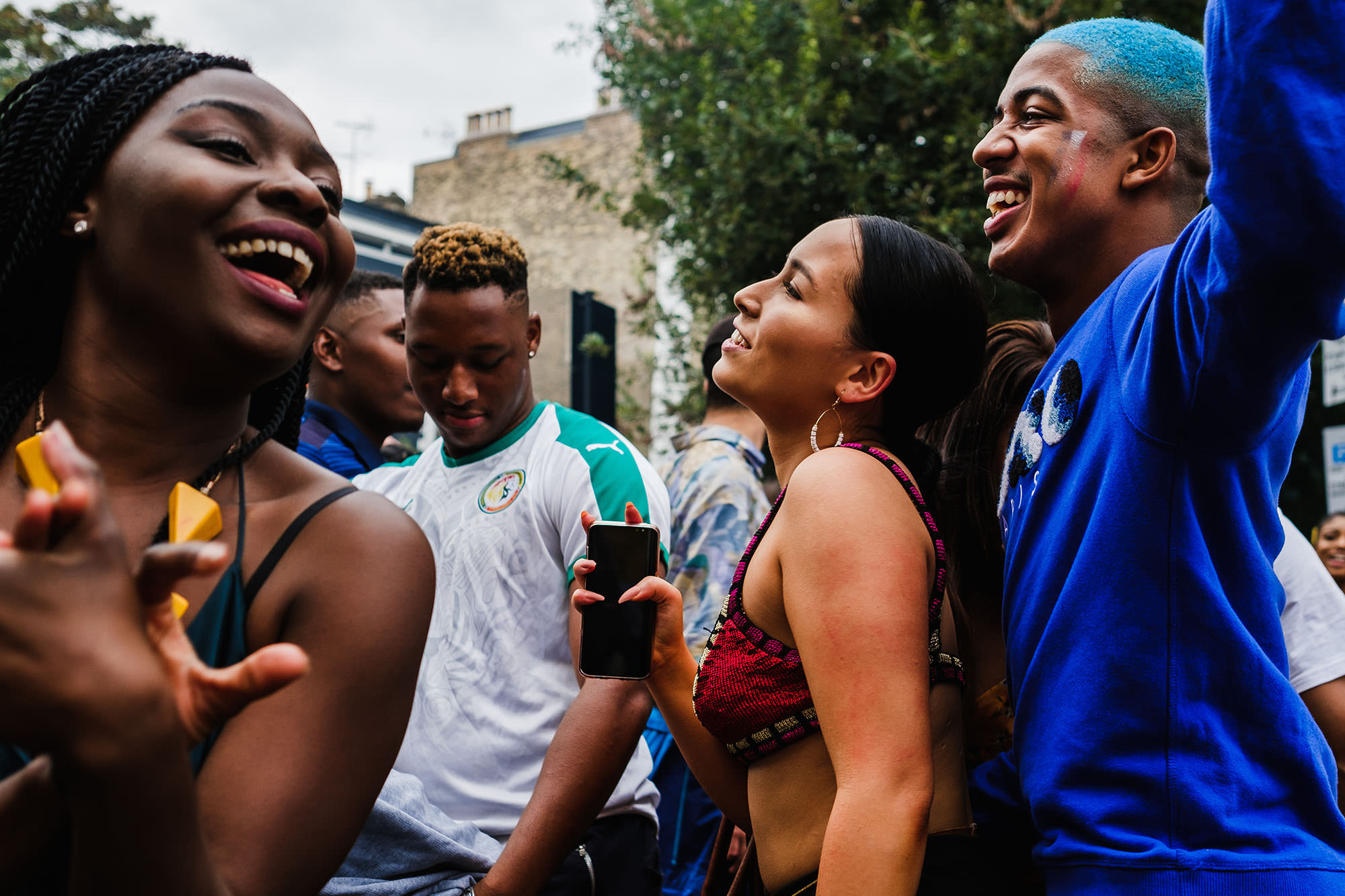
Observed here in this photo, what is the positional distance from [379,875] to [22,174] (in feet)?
4.65

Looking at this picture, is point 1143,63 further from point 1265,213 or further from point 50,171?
point 50,171

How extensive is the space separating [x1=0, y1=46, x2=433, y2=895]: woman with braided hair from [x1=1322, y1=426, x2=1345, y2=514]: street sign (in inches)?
270

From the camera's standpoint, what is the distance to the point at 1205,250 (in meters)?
1.37

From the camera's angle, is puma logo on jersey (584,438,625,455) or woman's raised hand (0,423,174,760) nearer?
woman's raised hand (0,423,174,760)

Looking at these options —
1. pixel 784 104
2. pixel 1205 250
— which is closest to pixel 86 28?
pixel 784 104

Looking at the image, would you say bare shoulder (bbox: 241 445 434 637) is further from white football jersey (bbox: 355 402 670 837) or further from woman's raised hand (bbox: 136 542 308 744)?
white football jersey (bbox: 355 402 670 837)

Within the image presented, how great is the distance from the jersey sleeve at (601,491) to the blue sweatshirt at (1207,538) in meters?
1.20

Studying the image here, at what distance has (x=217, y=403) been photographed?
1548 mm

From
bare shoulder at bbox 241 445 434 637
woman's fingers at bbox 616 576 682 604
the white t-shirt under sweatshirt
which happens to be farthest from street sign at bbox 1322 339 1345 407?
bare shoulder at bbox 241 445 434 637

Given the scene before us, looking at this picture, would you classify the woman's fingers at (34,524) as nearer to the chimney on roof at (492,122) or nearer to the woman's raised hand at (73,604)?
the woman's raised hand at (73,604)

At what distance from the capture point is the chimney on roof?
2300 cm

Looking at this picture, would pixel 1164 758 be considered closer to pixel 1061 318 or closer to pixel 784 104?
pixel 1061 318

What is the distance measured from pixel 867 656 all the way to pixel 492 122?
23.3 meters

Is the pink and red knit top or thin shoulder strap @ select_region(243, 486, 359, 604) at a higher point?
thin shoulder strap @ select_region(243, 486, 359, 604)
